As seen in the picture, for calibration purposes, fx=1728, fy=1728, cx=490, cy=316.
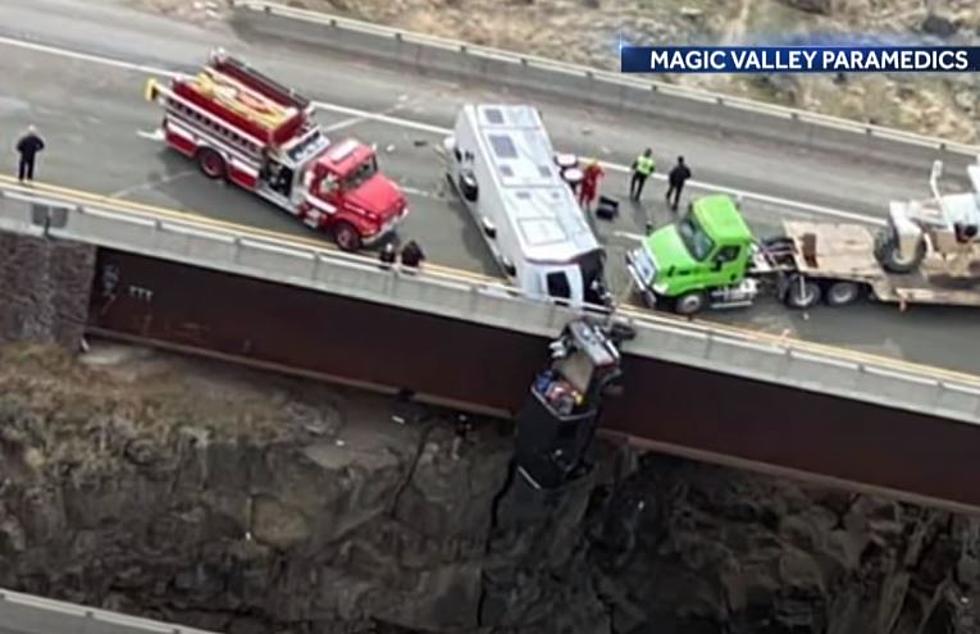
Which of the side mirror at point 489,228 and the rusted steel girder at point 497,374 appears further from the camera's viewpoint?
the side mirror at point 489,228

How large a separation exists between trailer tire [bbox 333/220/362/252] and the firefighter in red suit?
549cm

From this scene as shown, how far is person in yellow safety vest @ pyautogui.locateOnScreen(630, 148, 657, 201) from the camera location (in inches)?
1534

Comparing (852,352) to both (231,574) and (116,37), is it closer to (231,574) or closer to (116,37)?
(231,574)

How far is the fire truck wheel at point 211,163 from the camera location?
122 ft

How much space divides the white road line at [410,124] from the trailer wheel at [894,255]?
2.60 metres

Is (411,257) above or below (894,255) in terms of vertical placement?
below

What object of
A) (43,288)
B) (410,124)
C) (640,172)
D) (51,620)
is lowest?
(51,620)

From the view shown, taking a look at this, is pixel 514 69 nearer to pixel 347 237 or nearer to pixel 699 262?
pixel 347 237

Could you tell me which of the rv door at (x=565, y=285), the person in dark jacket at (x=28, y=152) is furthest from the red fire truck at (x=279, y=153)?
the rv door at (x=565, y=285)

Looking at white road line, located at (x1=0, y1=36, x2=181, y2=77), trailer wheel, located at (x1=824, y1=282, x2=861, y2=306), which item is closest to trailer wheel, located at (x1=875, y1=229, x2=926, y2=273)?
trailer wheel, located at (x1=824, y1=282, x2=861, y2=306)

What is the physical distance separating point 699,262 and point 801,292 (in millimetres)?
2690

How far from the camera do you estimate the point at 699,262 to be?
36.3 meters

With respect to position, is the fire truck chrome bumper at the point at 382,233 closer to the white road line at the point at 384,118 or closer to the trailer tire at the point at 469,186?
the trailer tire at the point at 469,186

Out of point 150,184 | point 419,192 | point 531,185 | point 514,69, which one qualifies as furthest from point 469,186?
point 150,184
